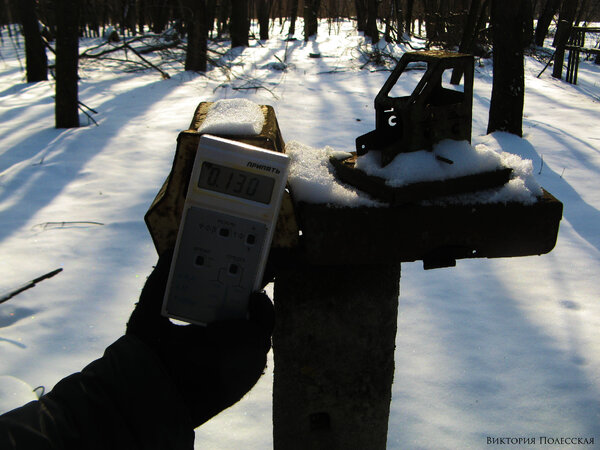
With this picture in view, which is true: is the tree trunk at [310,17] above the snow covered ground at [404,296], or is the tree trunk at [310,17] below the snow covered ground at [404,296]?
above

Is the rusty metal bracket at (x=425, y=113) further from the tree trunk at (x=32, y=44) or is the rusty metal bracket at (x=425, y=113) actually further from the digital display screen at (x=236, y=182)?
the tree trunk at (x=32, y=44)

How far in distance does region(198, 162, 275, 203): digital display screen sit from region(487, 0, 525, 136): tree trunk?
470 centimetres

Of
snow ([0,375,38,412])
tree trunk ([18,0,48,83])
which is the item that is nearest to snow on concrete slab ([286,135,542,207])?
snow ([0,375,38,412])

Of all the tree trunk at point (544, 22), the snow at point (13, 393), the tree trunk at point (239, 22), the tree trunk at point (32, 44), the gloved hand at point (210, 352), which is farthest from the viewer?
the tree trunk at point (544, 22)

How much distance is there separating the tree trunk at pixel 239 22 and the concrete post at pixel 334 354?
11252 millimetres

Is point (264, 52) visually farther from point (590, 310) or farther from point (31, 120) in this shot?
point (590, 310)

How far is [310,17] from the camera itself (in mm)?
15461

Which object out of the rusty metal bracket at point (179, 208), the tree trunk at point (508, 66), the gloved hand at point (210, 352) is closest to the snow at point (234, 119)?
the rusty metal bracket at point (179, 208)

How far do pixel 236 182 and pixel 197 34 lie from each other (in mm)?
8560

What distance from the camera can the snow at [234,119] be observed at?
1.03 metres

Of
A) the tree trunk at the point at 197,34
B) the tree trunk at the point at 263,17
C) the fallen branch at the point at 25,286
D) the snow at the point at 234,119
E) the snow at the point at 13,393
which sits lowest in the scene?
the snow at the point at 13,393

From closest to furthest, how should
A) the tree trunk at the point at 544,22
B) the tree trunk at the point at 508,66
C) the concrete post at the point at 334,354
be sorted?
the concrete post at the point at 334,354 < the tree trunk at the point at 508,66 < the tree trunk at the point at 544,22

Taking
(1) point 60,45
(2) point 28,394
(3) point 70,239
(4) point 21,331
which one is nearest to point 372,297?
(2) point 28,394

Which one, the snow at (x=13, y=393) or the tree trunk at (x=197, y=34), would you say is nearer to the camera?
the snow at (x=13, y=393)
